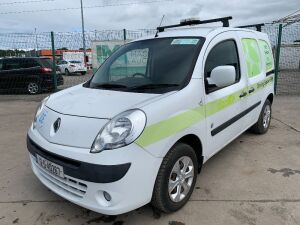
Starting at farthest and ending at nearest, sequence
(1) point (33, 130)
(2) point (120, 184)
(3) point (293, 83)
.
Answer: (3) point (293, 83)
(1) point (33, 130)
(2) point (120, 184)

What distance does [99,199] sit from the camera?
A: 2.68m

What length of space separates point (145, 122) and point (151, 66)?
4.20 ft

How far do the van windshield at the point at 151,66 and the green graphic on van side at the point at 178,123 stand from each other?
0.33 m

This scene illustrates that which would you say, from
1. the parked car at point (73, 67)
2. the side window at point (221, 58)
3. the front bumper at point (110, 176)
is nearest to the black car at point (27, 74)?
the side window at point (221, 58)

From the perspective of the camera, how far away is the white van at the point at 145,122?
2.63 m

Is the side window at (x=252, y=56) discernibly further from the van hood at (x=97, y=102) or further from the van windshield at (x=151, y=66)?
the van hood at (x=97, y=102)

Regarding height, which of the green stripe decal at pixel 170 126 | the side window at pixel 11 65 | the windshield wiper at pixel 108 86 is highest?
the windshield wiper at pixel 108 86

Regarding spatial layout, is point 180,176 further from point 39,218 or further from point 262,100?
point 262,100

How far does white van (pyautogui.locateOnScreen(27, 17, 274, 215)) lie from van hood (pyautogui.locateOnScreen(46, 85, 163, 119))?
0.01m

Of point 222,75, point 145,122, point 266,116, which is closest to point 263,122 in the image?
point 266,116

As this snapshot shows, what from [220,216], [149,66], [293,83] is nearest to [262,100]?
[149,66]

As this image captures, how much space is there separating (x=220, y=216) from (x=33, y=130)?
7.08ft

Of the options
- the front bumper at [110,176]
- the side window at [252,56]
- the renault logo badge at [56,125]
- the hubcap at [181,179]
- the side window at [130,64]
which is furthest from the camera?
the side window at [252,56]

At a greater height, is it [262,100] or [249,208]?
[262,100]
